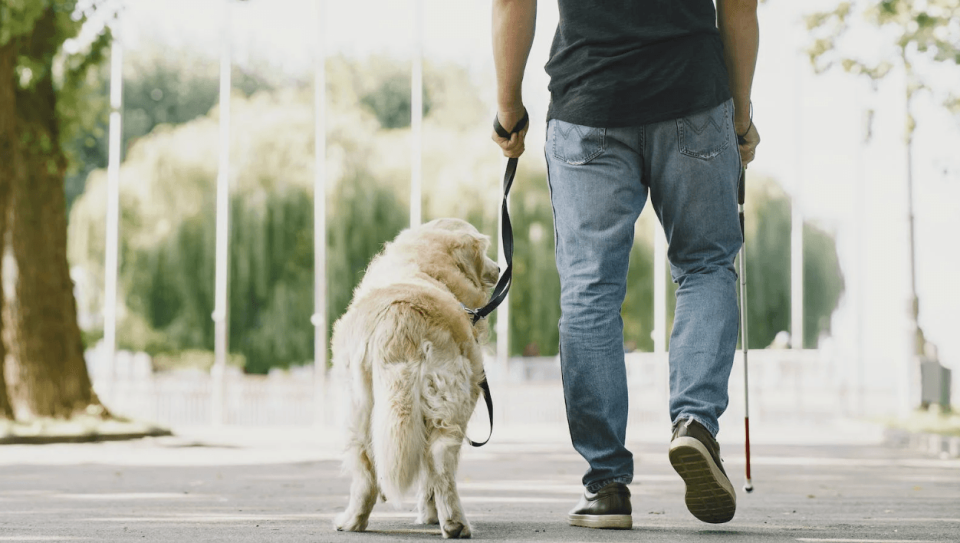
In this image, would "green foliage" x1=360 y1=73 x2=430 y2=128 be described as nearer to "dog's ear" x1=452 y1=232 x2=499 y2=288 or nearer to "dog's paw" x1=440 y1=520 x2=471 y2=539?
"dog's ear" x1=452 y1=232 x2=499 y2=288

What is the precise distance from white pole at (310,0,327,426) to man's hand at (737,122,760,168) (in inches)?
896

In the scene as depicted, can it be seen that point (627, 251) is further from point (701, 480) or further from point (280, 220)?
point (280, 220)

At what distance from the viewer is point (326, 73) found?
29766 millimetres

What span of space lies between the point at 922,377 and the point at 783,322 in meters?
13.9

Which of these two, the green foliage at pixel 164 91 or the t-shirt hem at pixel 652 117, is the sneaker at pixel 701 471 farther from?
the green foliage at pixel 164 91

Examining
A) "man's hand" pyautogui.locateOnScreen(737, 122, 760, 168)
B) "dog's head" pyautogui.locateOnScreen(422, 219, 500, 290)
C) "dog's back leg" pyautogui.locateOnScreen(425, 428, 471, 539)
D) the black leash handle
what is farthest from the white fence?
"dog's back leg" pyautogui.locateOnScreen(425, 428, 471, 539)

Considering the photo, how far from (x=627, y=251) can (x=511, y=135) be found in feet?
2.12

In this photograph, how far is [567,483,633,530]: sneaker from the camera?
4.11 meters

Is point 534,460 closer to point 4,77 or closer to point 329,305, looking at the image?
point 4,77

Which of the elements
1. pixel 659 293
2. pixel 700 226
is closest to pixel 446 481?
pixel 700 226

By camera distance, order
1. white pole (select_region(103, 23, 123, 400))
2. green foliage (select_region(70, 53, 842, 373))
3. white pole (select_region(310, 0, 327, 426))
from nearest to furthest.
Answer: white pole (select_region(103, 23, 123, 400)), white pole (select_region(310, 0, 327, 426)), green foliage (select_region(70, 53, 842, 373))

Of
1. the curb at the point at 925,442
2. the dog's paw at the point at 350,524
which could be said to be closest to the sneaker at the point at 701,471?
the dog's paw at the point at 350,524

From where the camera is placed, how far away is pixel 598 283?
4262mm

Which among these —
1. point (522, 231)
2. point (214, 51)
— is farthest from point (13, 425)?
point (214, 51)
